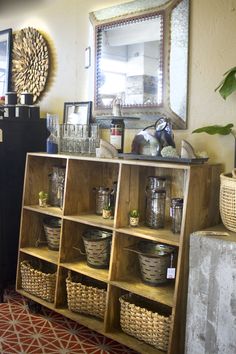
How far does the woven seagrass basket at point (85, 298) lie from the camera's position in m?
2.41

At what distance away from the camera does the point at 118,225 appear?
2260 millimetres

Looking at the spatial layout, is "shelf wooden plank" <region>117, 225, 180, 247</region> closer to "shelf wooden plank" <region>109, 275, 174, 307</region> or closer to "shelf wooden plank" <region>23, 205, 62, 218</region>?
"shelf wooden plank" <region>109, 275, 174, 307</region>

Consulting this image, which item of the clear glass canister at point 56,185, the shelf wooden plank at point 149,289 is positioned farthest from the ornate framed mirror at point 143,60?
the shelf wooden plank at point 149,289

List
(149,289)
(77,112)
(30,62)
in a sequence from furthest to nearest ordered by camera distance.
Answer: (30,62) < (77,112) < (149,289)

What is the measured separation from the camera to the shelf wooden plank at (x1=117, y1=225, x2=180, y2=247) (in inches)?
80.4

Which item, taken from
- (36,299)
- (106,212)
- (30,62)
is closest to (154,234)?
(106,212)

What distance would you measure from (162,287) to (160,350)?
12.9 inches

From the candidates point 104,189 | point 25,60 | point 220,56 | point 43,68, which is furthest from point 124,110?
point 25,60

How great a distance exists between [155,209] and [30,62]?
1.83 meters

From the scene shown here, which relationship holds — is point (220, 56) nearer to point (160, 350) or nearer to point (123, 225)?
point (123, 225)

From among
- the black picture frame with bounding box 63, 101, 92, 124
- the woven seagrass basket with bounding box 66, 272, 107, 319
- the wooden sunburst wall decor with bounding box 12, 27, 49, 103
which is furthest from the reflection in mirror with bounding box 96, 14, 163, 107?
the woven seagrass basket with bounding box 66, 272, 107, 319

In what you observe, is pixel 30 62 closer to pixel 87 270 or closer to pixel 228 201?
pixel 87 270

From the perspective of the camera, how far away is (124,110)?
266 cm

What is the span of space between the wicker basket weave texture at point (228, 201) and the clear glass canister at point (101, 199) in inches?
32.4
